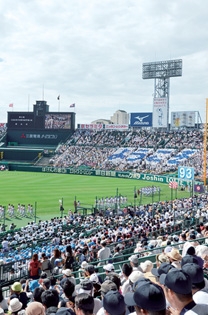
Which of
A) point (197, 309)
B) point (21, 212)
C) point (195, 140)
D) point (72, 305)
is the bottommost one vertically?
point (21, 212)

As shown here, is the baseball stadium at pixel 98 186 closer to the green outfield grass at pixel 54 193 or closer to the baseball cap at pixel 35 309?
the green outfield grass at pixel 54 193

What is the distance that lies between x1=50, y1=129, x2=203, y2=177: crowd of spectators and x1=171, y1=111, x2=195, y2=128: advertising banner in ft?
18.4

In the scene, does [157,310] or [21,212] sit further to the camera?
[21,212]

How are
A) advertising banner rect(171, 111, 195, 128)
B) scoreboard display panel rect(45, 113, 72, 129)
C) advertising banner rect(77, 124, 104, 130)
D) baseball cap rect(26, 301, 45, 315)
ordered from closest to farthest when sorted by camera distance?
baseball cap rect(26, 301, 45, 315), advertising banner rect(171, 111, 195, 128), scoreboard display panel rect(45, 113, 72, 129), advertising banner rect(77, 124, 104, 130)

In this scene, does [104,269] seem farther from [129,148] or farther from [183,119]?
[183,119]

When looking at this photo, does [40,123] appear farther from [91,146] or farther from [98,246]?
[98,246]

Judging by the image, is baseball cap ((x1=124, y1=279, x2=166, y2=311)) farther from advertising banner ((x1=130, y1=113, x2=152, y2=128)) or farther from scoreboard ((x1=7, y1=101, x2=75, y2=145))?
scoreboard ((x1=7, y1=101, x2=75, y2=145))

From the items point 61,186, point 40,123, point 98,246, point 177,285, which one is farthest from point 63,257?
point 40,123

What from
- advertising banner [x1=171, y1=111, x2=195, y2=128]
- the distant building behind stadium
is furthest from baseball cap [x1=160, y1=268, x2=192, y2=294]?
the distant building behind stadium

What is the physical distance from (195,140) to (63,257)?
55.6m

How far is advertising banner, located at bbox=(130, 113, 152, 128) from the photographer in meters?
73.0

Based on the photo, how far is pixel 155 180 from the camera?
5178 centimetres

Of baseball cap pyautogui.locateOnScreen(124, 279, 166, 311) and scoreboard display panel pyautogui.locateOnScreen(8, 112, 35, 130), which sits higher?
scoreboard display panel pyautogui.locateOnScreen(8, 112, 35, 130)

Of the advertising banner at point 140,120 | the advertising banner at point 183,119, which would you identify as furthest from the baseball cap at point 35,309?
the advertising banner at point 183,119
